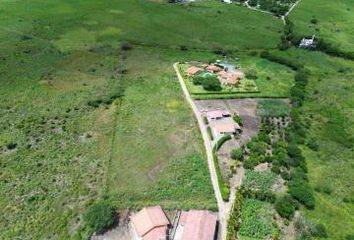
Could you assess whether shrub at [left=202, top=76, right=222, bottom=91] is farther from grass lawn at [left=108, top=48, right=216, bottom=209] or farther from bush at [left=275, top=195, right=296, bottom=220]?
bush at [left=275, top=195, right=296, bottom=220]

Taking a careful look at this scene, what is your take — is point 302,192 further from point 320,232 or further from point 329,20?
point 329,20

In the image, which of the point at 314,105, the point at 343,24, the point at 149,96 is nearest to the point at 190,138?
the point at 149,96

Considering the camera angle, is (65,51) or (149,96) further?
(65,51)

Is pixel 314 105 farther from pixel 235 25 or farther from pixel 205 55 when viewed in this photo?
pixel 235 25

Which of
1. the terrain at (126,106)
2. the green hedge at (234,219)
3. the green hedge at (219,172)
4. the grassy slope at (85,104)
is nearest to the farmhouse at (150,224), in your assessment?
the terrain at (126,106)

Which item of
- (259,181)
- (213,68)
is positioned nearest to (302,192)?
(259,181)

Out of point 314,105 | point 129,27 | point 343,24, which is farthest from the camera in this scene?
point 343,24
